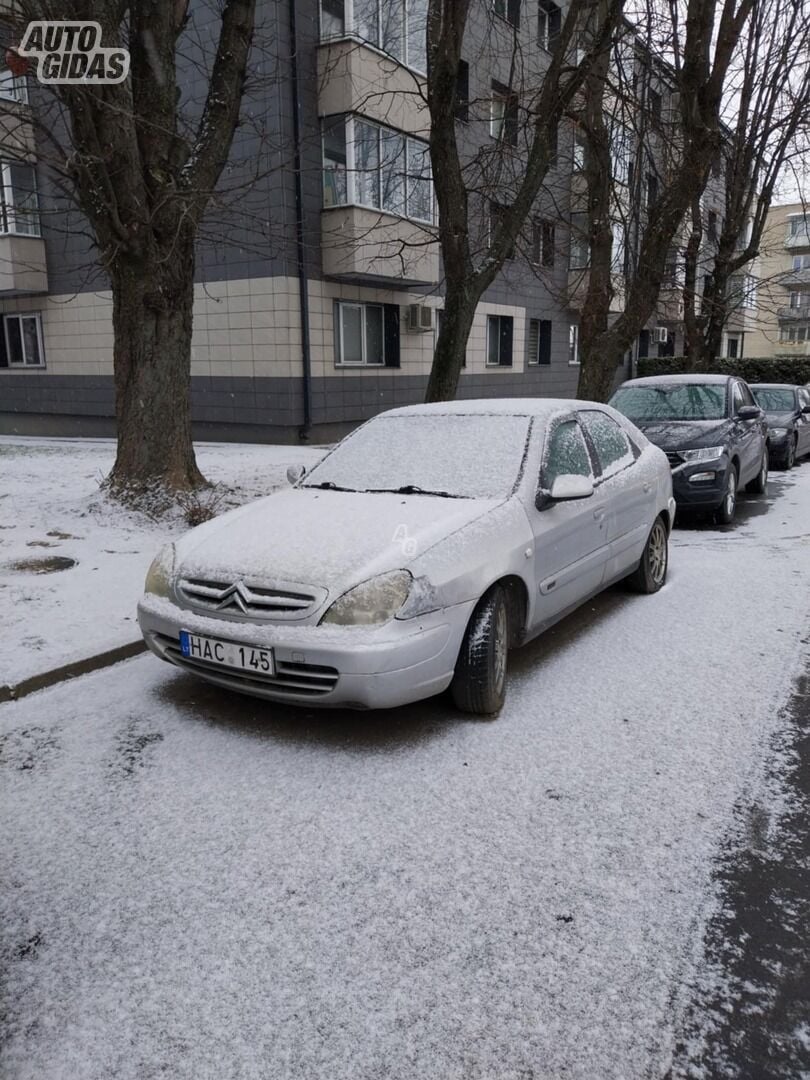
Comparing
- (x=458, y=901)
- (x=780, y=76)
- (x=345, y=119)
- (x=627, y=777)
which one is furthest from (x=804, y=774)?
(x=780, y=76)

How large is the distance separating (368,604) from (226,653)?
729 mm

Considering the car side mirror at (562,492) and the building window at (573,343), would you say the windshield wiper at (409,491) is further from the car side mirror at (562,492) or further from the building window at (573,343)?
the building window at (573,343)

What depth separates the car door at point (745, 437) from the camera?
9648 millimetres

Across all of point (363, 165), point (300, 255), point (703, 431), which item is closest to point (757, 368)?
point (363, 165)

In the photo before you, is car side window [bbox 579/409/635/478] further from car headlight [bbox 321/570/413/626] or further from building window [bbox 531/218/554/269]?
building window [bbox 531/218/554/269]

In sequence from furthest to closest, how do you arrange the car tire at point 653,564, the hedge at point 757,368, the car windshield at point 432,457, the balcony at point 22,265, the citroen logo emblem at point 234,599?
1. the hedge at point 757,368
2. the balcony at point 22,265
3. the car tire at point 653,564
4. the car windshield at point 432,457
5. the citroen logo emblem at point 234,599

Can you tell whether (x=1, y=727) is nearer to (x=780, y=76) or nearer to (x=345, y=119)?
(x=345, y=119)

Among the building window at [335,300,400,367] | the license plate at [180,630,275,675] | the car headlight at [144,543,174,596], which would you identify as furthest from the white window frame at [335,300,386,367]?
the license plate at [180,630,275,675]

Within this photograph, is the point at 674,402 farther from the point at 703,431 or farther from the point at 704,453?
the point at 704,453

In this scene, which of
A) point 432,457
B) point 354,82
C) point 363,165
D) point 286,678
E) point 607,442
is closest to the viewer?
point 286,678

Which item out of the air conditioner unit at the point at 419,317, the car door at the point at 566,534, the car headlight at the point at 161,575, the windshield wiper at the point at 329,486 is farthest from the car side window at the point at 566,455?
the air conditioner unit at the point at 419,317

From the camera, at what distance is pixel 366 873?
2807mm

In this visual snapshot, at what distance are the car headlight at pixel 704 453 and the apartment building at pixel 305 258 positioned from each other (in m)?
6.05

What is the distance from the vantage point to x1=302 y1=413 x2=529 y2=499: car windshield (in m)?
4.59
